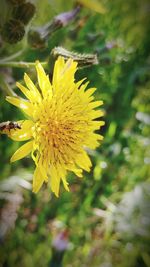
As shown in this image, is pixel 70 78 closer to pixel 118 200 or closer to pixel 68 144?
pixel 68 144

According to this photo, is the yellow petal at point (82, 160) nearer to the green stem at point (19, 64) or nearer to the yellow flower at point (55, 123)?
the yellow flower at point (55, 123)

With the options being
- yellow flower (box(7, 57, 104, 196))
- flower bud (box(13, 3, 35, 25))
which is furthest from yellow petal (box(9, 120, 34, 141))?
flower bud (box(13, 3, 35, 25))

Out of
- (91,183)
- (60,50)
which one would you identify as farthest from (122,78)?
(60,50)

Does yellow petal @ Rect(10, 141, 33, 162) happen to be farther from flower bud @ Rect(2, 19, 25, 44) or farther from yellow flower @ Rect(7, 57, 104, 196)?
flower bud @ Rect(2, 19, 25, 44)

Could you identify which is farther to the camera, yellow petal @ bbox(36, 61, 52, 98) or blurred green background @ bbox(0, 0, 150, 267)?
blurred green background @ bbox(0, 0, 150, 267)

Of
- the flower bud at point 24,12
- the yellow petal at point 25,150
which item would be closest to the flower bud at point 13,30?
the flower bud at point 24,12

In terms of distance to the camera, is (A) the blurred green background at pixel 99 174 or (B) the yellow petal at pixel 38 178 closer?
(B) the yellow petal at pixel 38 178
